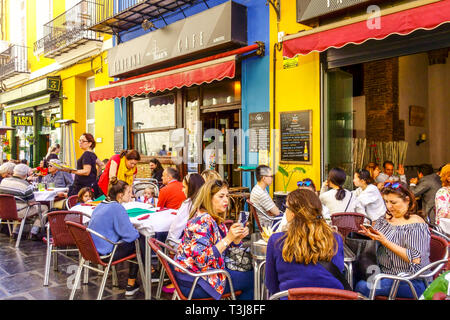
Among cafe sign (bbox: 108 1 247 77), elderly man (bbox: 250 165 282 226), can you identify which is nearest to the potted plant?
elderly man (bbox: 250 165 282 226)

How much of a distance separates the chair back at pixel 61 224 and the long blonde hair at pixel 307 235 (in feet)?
10.0

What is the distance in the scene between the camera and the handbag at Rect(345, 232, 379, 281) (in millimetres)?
3107

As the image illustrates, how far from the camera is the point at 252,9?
8.12 meters

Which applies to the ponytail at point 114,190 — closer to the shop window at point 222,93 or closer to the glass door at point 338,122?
the glass door at point 338,122

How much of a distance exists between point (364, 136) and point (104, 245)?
8607 millimetres

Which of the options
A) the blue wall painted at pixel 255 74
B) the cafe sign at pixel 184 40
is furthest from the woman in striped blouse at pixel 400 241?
the cafe sign at pixel 184 40

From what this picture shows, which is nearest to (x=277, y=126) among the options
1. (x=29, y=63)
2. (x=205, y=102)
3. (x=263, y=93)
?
(x=263, y=93)

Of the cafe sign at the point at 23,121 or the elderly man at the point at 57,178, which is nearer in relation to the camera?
the elderly man at the point at 57,178

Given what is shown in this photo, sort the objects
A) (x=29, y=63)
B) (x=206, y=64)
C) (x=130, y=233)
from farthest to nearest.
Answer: (x=29, y=63) < (x=206, y=64) < (x=130, y=233)

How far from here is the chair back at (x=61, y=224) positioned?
Answer: 4641 mm

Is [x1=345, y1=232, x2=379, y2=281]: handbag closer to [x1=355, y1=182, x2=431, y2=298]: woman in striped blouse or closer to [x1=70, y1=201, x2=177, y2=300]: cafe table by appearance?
[x1=355, y1=182, x2=431, y2=298]: woman in striped blouse

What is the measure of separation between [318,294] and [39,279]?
4.34 meters

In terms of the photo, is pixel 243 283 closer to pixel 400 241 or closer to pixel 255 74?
pixel 400 241
